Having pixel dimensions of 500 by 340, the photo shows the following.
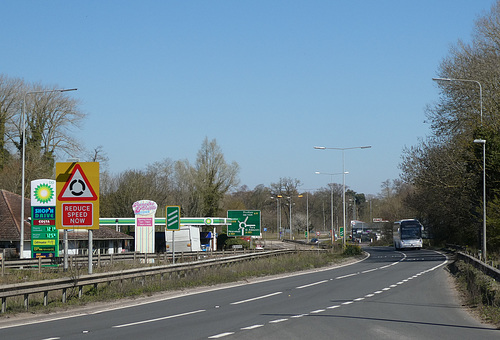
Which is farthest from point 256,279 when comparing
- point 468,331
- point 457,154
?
point 457,154

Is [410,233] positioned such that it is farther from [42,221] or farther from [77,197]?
[77,197]

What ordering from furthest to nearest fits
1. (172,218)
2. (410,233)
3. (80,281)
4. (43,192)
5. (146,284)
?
(410,233) < (43,192) < (172,218) < (146,284) < (80,281)

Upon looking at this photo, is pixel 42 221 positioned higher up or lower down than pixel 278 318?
higher up

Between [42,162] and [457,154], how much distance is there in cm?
3703

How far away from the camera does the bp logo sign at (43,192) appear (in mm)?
35000

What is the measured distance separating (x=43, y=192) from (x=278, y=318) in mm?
23660

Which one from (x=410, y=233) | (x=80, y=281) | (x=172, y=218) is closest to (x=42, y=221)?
(x=172, y=218)

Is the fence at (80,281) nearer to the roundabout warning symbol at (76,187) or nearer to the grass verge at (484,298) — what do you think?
the roundabout warning symbol at (76,187)

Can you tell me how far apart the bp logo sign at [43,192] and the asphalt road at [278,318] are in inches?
586

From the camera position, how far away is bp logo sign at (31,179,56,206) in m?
35.0

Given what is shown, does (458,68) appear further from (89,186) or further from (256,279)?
(89,186)

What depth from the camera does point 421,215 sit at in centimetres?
9225

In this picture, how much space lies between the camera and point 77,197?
20.2 metres

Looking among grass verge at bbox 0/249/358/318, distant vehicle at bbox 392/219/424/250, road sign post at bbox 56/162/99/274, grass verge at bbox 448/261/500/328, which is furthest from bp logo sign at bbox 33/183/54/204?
distant vehicle at bbox 392/219/424/250
